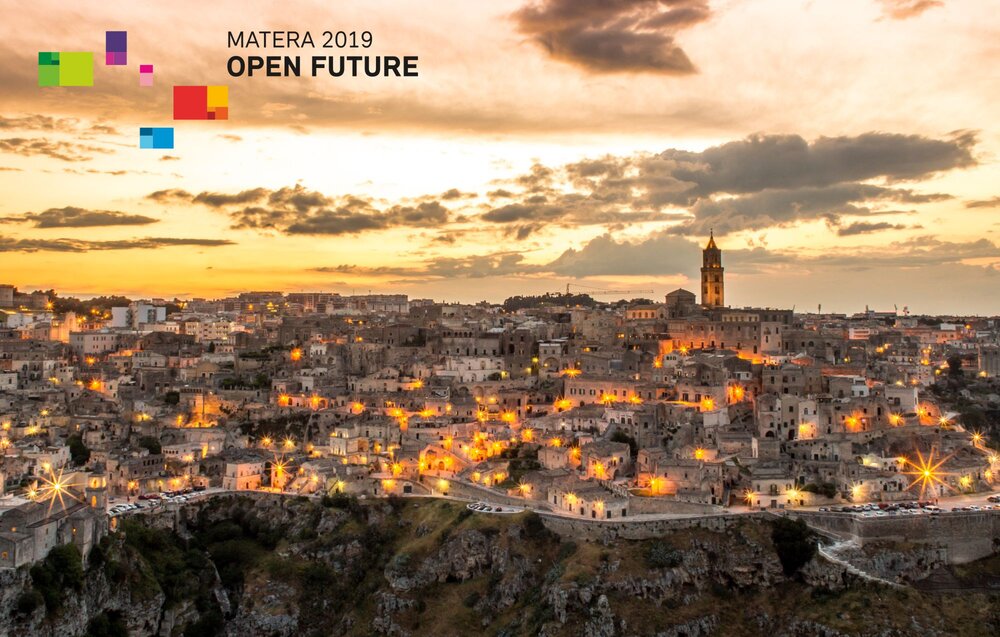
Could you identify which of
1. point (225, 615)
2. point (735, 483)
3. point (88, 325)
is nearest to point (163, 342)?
point (88, 325)

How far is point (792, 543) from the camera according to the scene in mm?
39562

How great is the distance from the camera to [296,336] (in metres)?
77.6

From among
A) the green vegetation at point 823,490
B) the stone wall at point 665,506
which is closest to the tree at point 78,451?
the stone wall at point 665,506

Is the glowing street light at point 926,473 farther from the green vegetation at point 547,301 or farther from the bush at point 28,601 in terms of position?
the green vegetation at point 547,301

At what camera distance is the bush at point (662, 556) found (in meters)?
38.9

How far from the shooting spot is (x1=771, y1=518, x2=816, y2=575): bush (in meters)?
39.2

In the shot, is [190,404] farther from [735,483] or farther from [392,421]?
[735,483]

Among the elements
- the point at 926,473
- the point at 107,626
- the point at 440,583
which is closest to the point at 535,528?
the point at 440,583

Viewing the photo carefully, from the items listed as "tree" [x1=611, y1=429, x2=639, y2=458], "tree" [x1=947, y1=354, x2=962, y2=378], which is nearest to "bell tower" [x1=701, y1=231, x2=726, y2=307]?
"tree" [x1=947, y1=354, x2=962, y2=378]

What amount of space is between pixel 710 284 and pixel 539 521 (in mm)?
49558

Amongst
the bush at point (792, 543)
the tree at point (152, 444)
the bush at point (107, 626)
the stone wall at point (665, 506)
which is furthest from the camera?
the tree at point (152, 444)

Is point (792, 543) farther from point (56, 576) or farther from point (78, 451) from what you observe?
point (78, 451)

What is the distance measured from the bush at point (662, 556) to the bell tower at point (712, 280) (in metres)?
49.2

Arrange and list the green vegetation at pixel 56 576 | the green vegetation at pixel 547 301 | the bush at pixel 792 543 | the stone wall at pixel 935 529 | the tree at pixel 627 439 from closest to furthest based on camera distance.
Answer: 1. the green vegetation at pixel 56 576
2. the bush at pixel 792 543
3. the stone wall at pixel 935 529
4. the tree at pixel 627 439
5. the green vegetation at pixel 547 301
